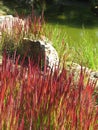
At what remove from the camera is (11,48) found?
718cm

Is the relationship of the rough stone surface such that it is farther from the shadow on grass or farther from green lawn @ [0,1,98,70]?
the shadow on grass

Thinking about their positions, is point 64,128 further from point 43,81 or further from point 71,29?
point 71,29

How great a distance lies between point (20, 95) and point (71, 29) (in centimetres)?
1098

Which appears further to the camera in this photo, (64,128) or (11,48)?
(11,48)

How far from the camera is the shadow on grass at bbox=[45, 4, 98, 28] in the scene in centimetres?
1458

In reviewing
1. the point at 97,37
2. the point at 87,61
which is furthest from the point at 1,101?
the point at 97,37

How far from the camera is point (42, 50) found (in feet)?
22.6

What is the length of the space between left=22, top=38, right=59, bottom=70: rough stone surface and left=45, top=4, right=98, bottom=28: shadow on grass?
7025 mm

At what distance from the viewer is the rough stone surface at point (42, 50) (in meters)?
6.63

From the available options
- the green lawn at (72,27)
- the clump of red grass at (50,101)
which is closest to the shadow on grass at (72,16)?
the green lawn at (72,27)

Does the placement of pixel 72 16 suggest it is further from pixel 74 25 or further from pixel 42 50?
pixel 42 50

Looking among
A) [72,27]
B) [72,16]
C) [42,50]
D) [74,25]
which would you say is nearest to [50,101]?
[42,50]

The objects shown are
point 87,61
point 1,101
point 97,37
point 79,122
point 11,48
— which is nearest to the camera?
point 1,101

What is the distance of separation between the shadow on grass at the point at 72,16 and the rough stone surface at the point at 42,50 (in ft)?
23.0
